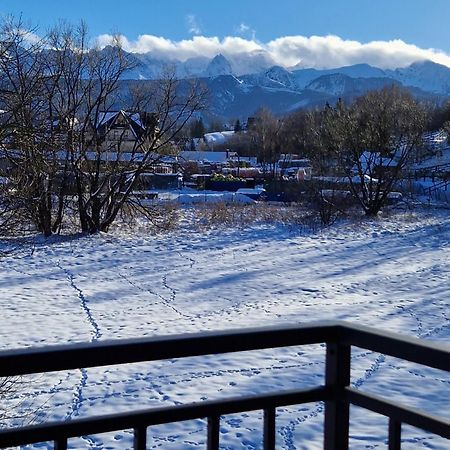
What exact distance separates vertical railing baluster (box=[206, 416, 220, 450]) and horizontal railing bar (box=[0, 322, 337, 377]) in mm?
221

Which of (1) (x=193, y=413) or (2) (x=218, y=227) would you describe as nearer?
(1) (x=193, y=413)

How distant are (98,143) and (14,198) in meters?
12.6

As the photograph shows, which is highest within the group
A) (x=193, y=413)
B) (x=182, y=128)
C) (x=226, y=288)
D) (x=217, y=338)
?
(x=182, y=128)

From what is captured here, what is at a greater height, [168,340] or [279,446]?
[168,340]

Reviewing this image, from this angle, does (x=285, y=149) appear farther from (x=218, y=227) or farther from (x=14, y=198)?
(x=14, y=198)

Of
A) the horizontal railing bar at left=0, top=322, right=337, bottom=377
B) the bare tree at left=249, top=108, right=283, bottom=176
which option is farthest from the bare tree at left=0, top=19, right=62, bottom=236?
the bare tree at left=249, top=108, right=283, bottom=176

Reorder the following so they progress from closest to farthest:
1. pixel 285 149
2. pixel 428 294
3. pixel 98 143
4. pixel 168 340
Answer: pixel 168 340, pixel 428 294, pixel 98 143, pixel 285 149

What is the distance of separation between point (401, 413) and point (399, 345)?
0.21 m

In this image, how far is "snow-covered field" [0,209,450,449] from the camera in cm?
611

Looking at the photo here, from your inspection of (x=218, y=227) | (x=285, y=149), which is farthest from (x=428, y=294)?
(x=285, y=149)

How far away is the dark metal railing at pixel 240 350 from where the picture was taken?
5.52 ft

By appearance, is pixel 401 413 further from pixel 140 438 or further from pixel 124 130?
pixel 124 130

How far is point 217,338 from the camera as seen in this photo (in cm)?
189

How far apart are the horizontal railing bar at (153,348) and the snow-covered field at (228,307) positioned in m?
3.58
